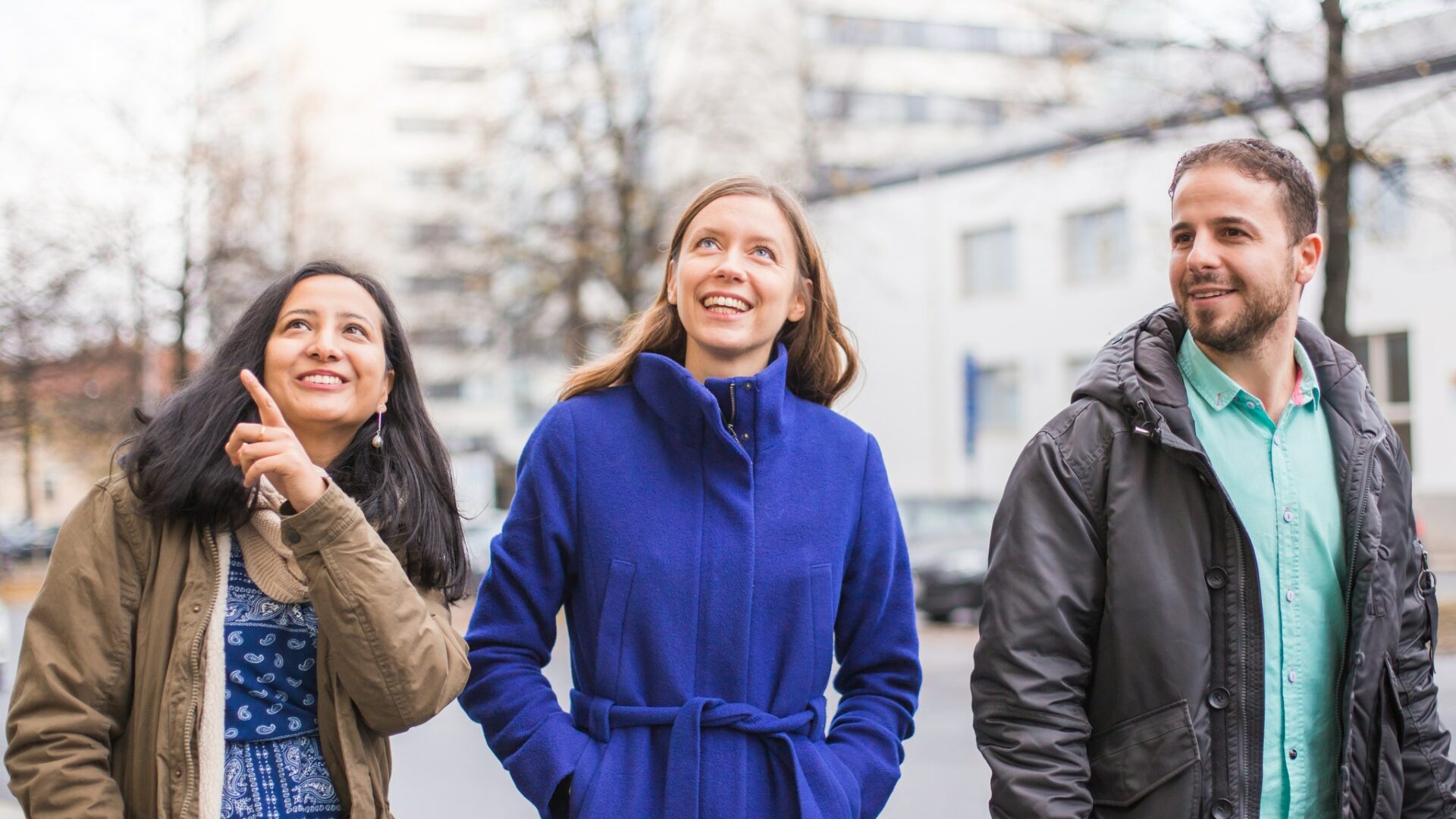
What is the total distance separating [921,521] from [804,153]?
9.51 m

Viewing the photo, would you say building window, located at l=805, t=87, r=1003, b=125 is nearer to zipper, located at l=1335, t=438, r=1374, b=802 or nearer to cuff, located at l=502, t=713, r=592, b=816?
zipper, located at l=1335, t=438, r=1374, b=802

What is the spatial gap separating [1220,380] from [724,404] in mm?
1052

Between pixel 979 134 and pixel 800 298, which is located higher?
pixel 979 134

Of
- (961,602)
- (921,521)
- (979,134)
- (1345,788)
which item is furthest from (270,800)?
(979,134)

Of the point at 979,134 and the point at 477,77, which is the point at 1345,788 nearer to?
the point at 477,77

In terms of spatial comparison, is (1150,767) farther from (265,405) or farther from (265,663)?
(265,405)

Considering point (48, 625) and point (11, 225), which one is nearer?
point (48, 625)

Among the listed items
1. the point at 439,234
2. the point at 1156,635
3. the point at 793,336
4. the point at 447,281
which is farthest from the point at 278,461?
the point at 439,234

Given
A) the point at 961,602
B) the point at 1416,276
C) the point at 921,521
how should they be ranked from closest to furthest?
the point at 961,602 < the point at 921,521 < the point at 1416,276

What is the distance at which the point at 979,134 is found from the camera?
147 feet

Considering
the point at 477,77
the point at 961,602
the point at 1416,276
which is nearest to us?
the point at 961,602

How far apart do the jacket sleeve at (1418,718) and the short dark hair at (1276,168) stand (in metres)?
0.61

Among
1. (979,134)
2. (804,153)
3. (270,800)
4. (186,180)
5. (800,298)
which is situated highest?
(979,134)

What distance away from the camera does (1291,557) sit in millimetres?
2621
